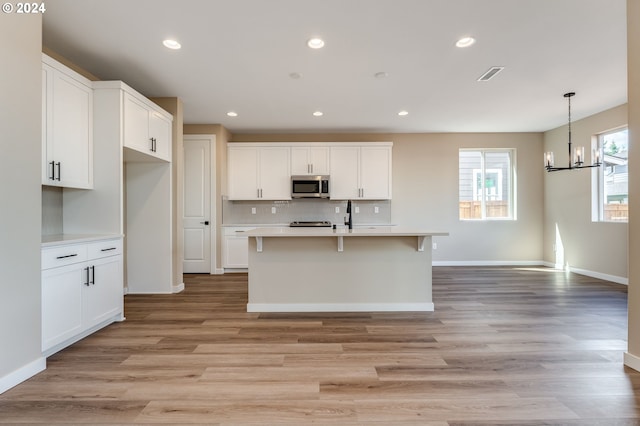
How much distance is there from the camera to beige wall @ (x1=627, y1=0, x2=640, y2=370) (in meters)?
2.02

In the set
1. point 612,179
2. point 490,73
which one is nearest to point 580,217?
point 612,179

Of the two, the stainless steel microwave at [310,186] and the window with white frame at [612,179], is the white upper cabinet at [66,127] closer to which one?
the stainless steel microwave at [310,186]

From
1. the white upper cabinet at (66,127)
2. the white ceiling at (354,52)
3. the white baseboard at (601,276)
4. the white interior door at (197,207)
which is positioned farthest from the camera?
the white interior door at (197,207)

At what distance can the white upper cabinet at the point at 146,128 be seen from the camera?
322 centimetres

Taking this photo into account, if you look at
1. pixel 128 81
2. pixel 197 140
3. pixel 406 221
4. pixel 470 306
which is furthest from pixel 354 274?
pixel 197 140

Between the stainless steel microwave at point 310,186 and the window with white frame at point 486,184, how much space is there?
2803mm

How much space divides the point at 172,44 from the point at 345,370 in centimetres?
313

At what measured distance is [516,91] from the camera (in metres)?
3.99

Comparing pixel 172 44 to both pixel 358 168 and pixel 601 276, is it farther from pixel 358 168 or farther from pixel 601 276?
pixel 601 276

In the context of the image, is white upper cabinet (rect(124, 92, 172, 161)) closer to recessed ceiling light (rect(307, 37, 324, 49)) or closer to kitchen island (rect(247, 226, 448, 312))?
kitchen island (rect(247, 226, 448, 312))

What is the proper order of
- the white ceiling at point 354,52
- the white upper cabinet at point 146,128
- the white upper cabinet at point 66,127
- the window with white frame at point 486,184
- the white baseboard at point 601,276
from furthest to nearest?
the window with white frame at point 486,184 < the white baseboard at point 601,276 < the white upper cabinet at point 146,128 < the white upper cabinet at point 66,127 < the white ceiling at point 354,52

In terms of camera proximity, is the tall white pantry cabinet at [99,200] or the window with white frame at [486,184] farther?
the window with white frame at [486,184]

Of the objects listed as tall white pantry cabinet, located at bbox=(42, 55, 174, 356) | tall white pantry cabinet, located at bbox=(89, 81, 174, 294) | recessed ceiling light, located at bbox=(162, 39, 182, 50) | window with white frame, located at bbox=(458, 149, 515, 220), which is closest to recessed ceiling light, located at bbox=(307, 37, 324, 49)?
recessed ceiling light, located at bbox=(162, 39, 182, 50)

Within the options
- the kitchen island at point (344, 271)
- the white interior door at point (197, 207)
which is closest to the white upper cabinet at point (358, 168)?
the white interior door at point (197, 207)
